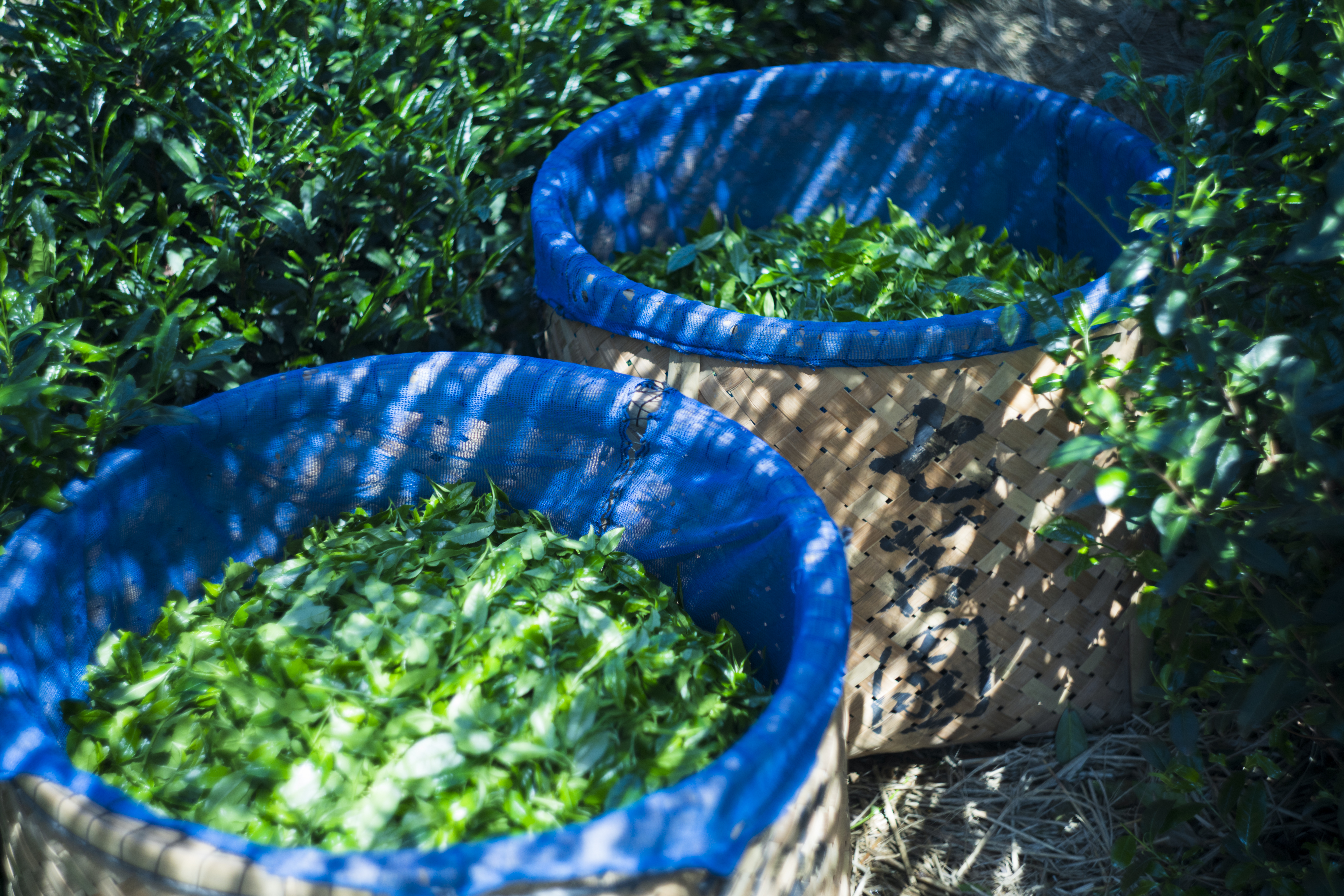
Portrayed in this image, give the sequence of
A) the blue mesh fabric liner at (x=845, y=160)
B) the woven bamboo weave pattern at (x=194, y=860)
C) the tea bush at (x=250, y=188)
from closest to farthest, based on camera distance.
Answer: the woven bamboo weave pattern at (x=194, y=860) → the tea bush at (x=250, y=188) → the blue mesh fabric liner at (x=845, y=160)

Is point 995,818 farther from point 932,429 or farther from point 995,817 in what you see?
point 932,429

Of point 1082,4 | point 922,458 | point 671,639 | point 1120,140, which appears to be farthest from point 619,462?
point 1082,4

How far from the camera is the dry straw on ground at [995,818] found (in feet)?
4.84

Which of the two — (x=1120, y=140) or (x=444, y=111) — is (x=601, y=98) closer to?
(x=444, y=111)

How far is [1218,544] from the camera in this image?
997 millimetres

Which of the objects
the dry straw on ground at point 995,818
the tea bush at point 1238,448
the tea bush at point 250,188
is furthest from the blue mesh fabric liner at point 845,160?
the dry straw on ground at point 995,818

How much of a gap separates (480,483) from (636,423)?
0.28m

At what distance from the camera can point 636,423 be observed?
1334 millimetres

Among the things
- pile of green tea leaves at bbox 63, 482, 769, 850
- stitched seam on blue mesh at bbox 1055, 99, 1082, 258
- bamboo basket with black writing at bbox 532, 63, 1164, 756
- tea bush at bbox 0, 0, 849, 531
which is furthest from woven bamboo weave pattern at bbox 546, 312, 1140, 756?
stitched seam on blue mesh at bbox 1055, 99, 1082, 258

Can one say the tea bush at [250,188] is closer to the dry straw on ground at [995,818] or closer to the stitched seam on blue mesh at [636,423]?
the stitched seam on blue mesh at [636,423]

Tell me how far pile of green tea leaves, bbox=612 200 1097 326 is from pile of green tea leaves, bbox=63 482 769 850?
0.55 metres

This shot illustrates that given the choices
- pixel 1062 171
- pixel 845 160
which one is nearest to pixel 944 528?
pixel 1062 171

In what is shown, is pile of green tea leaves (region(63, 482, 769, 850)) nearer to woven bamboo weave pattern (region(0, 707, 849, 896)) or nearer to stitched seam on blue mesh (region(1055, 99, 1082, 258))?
woven bamboo weave pattern (region(0, 707, 849, 896))

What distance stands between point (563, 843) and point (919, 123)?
1650 mm
